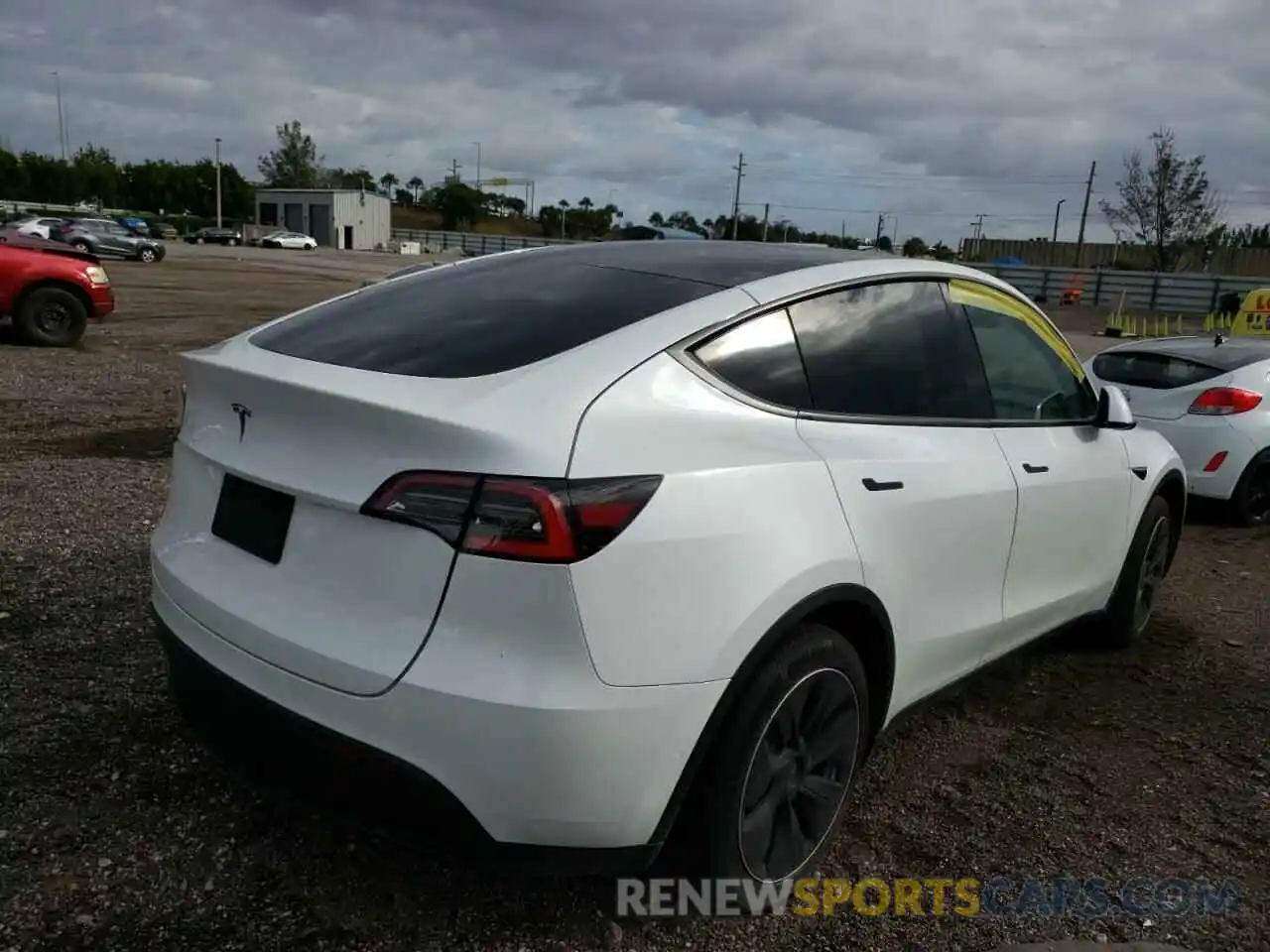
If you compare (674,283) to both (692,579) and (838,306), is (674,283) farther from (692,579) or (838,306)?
(692,579)

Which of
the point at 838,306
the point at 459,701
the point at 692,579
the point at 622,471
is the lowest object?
the point at 459,701

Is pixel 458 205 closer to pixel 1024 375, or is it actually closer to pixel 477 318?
pixel 1024 375

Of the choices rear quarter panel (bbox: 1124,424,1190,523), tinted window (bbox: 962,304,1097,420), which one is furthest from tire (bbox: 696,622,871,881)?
rear quarter panel (bbox: 1124,424,1190,523)

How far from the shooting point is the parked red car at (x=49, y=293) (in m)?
12.0

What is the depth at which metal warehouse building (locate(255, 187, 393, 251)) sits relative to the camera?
85000mm

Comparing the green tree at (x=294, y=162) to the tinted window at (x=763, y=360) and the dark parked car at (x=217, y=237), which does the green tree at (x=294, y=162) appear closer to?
the dark parked car at (x=217, y=237)

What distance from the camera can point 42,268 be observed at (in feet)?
39.8

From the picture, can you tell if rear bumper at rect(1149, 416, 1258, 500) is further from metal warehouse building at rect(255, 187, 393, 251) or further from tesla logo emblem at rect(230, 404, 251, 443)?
metal warehouse building at rect(255, 187, 393, 251)

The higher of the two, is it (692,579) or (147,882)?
(692,579)

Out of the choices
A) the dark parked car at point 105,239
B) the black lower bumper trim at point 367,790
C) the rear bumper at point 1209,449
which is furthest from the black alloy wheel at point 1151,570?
the dark parked car at point 105,239

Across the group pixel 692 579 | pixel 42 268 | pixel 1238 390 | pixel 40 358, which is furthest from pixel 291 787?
pixel 42 268

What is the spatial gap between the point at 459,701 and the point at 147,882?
3.97 feet

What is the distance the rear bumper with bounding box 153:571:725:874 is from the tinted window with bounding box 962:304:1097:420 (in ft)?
5.84

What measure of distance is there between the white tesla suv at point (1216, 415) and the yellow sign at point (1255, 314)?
10.7 m
